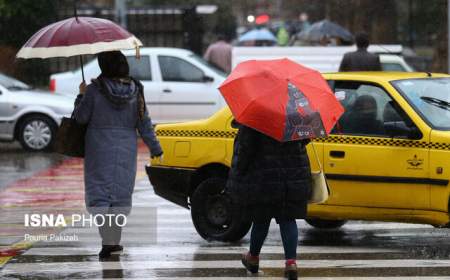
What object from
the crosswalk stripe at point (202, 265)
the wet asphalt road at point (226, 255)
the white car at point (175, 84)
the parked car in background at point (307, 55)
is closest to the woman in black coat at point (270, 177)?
the wet asphalt road at point (226, 255)

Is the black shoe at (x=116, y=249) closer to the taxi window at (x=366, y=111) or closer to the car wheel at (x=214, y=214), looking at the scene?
the car wheel at (x=214, y=214)

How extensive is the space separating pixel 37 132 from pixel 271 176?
11.5 m

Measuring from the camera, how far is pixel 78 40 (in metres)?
8.62

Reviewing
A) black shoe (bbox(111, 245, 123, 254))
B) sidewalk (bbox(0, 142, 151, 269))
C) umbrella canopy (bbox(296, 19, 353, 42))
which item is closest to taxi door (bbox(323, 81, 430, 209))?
black shoe (bbox(111, 245, 123, 254))

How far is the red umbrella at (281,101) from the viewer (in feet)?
25.1

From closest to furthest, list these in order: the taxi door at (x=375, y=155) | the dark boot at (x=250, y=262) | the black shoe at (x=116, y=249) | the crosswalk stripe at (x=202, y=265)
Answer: the dark boot at (x=250, y=262) → the crosswalk stripe at (x=202, y=265) → the taxi door at (x=375, y=155) → the black shoe at (x=116, y=249)

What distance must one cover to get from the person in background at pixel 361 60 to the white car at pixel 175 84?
4.34 meters

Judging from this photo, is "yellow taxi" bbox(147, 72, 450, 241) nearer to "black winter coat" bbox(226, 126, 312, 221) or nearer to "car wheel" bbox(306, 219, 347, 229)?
"car wheel" bbox(306, 219, 347, 229)

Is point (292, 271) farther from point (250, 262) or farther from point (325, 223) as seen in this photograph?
point (325, 223)

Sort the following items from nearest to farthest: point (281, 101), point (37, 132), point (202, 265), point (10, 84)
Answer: point (281, 101), point (202, 265), point (37, 132), point (10, 84)

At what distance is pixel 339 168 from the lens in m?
9.25

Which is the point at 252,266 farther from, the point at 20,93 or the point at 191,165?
the point at 20,93

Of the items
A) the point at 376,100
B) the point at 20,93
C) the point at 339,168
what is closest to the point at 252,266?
the point at 339,168

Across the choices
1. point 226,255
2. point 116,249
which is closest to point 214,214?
point 226,255
